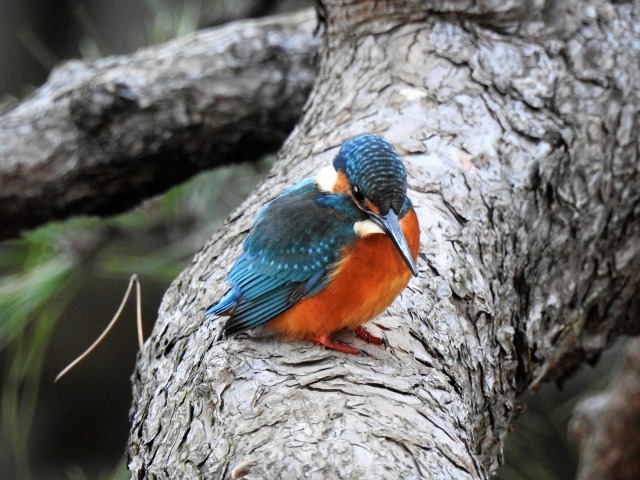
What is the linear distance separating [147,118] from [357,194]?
1343 millimetres

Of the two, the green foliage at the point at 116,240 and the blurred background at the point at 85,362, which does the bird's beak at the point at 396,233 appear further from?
the blurred background at the point at 85,362

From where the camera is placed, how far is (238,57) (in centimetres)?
322

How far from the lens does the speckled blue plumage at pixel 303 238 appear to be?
Answer: 6.24 feet

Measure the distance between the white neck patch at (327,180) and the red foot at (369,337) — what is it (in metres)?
0.33

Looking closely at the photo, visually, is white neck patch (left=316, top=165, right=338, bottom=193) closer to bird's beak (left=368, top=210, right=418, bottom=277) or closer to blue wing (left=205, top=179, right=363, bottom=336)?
blue wing (left=205, top=179, right=363, bottom=336)

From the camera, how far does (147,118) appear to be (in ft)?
10.2

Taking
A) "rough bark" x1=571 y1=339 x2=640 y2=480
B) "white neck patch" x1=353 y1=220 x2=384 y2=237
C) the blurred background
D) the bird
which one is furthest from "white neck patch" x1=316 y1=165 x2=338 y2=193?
the blurred background

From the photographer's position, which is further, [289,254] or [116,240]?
[116,240]

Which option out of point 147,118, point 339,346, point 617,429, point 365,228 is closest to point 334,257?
point 365,228

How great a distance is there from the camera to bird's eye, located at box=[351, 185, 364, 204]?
1966 millimetres

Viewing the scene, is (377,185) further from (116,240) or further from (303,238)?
(116,240)

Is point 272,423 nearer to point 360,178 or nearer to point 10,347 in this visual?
point 360,178

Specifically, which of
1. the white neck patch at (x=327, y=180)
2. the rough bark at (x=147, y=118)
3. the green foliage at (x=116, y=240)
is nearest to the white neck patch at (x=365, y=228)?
the white neck patch at (x=327, y=180)

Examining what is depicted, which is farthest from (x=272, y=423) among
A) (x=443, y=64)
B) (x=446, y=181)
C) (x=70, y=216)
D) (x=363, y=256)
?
(x=70, y=216)
